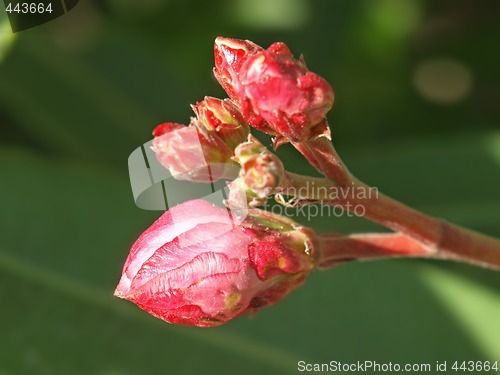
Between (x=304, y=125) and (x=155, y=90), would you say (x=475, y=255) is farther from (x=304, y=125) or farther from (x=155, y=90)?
(x=155, y=90)

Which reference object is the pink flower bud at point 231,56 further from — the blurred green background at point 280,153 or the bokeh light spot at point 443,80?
the bokeh light spot at point 443,80

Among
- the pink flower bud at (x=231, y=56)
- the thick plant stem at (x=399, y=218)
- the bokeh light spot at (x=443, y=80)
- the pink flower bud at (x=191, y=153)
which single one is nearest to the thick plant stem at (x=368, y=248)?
the thick plant stem at (x=399, y=218)

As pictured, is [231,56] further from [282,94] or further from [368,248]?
[368,248]

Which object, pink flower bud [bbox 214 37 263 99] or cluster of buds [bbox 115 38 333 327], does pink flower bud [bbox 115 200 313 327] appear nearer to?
cluster of buds [bbox 115 38 333 327]

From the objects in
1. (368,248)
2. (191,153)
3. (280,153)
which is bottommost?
(280,153)

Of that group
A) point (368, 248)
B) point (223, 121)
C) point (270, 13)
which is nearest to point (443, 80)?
point (270, 13)

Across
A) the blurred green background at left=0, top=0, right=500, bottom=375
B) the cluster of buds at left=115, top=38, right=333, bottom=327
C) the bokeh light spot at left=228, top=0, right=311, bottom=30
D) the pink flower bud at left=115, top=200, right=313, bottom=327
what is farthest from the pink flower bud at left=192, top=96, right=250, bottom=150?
the bokeh light spot at left=228, top=0, right=311, bottom=30

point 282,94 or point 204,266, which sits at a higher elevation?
point 282,94
